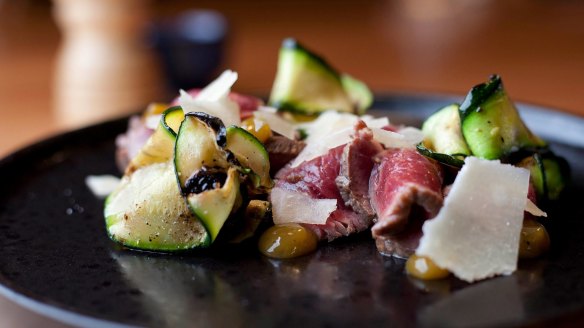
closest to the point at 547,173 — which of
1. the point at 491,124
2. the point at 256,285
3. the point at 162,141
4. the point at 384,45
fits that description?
the point at 491,124

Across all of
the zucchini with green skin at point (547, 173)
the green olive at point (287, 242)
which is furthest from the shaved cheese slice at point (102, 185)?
the zucchini with green skin at point (547, 173)

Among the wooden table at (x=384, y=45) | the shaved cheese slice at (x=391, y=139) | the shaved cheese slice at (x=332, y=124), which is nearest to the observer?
the shaved cheese slice at (x=391, y=139)

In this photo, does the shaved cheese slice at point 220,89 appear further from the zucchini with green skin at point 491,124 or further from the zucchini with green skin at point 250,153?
the zucchini with green skin at point 491,124

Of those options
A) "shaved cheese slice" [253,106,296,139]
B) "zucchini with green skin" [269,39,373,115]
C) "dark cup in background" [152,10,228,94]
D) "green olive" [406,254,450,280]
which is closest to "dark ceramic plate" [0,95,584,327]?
"green olive" [406,254,450,280]

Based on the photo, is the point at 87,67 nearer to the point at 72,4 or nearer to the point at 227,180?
the point at 72,4

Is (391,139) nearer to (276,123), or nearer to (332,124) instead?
(332,124)

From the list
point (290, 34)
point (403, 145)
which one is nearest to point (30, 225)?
point (403, 145)
